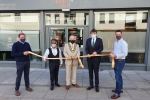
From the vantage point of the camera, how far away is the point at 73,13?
6.82m

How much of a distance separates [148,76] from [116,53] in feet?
10.0

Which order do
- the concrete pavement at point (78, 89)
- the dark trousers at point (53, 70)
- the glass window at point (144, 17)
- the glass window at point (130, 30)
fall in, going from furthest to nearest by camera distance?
1. the glass window at point (130, 30)
2. the glass window at point (144, 17)
3. the dark trousers at point (53, 70)
4. the concrete pavement at point (78, 89)

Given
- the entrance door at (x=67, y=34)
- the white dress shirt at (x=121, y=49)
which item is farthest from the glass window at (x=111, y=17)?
the white dress shirt at (x=121, y=49)

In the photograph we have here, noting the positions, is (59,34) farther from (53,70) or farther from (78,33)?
(53,70)

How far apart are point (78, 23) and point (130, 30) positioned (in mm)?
2583

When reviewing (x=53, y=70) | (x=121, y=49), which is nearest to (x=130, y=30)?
(x=121, y=49)

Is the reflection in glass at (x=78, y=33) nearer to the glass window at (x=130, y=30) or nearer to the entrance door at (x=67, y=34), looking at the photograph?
the entrance door at (x=67, y=34)

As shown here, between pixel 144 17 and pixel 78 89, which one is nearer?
pixel 78 89

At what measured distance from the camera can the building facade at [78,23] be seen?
6.35m

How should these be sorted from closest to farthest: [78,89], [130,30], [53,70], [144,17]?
1. [53,70]
2. [78,89]
3. [144,17]
4. [130,30]

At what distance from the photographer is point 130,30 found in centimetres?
676

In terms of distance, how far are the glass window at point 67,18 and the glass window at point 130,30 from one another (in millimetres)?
642

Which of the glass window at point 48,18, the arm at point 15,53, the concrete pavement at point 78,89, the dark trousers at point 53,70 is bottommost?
the concrete pavement at point 78,89

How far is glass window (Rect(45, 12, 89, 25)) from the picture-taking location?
6.80m
